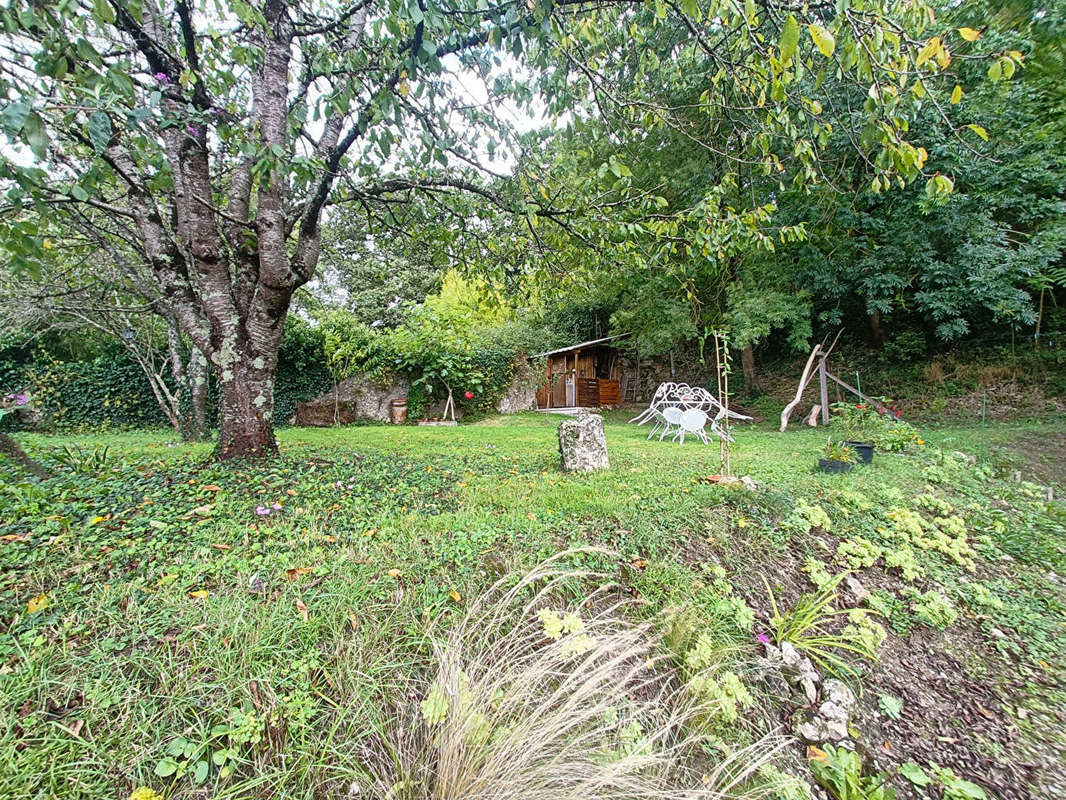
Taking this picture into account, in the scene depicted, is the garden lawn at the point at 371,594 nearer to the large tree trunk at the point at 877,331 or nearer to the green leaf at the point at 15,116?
the green leaf at the point at 15,116

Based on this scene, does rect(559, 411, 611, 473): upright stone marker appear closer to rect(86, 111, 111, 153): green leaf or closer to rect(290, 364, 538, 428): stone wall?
rect(86, 111, 111, 153): green leaf

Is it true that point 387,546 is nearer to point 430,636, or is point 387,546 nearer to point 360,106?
point 430,636

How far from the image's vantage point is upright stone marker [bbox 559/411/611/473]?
4.22 m

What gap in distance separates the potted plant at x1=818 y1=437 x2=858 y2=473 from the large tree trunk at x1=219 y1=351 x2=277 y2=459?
227 inches

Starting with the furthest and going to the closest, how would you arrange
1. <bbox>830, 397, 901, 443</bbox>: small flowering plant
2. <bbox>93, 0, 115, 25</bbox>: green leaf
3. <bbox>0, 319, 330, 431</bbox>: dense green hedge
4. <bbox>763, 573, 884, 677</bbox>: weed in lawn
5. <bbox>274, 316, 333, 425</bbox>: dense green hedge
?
<bbox>274, 316, 333, 425</bbox>: dense green hedge
<bbox>0, 319, 330, 431</bbox>: dense green hedge
<bbox>830, 397, 901, 443</bbox>: small flowering plant
<bbox>763, 573, 884, 677</bbox>: weed in lawn
<bbox>93, 0, 115, 25</bbox>: green leaf

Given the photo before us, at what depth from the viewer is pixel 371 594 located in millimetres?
1840

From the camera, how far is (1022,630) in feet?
8.05

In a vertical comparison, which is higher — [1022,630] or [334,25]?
[334,25]

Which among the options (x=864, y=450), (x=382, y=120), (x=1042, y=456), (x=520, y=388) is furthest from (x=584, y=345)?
(x=382, y=120)

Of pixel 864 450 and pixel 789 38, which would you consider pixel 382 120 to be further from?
pixel 864 450

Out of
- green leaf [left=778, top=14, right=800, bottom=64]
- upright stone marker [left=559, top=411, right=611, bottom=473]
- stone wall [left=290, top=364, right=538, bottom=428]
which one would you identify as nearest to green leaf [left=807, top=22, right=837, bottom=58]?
green leaf [left=778, top=14, right=800, bottom=64]

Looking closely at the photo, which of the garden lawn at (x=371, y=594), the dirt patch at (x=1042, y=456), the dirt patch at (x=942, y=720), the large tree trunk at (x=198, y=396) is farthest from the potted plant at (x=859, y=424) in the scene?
the large tree trunk at (x=198, y=396)

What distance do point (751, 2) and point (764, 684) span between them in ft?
9.11

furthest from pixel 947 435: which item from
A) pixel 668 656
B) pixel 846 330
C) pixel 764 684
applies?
pixel 668 656
